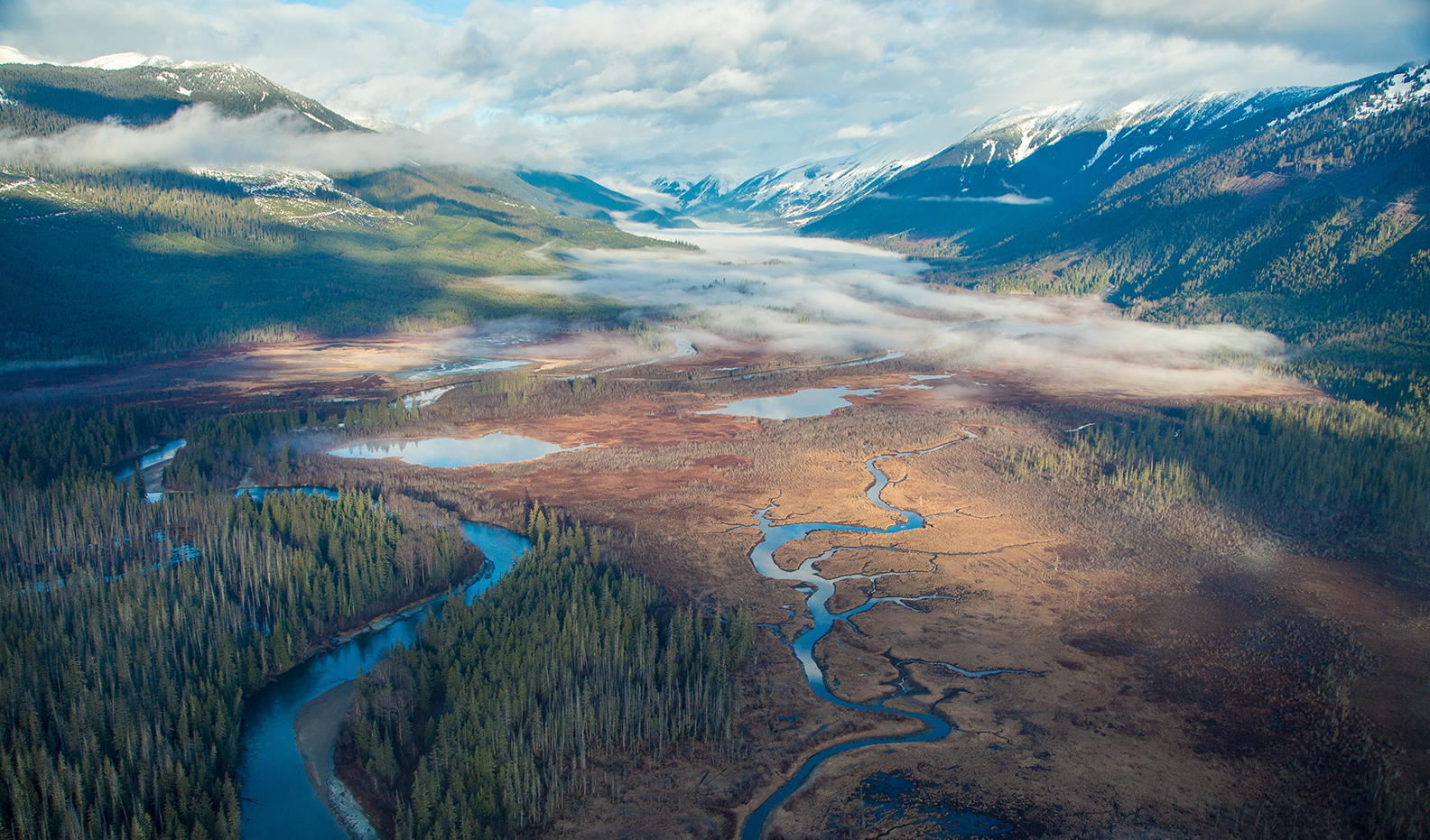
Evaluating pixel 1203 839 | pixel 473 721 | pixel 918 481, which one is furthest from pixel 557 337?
pixel 1203 839

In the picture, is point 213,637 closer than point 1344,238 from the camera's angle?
Yes

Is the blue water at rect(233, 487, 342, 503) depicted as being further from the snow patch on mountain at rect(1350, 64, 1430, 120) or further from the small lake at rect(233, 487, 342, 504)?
the snow patch on mountain at rect(1350, 64, 1430, 120)

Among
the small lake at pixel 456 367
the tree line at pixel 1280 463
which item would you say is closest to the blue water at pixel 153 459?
the small lake at pixel 456 367

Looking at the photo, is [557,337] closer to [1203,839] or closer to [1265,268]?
[1265,268]

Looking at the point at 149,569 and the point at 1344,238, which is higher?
the point at 1344,238

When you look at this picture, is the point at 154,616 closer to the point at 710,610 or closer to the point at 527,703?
the point at 527,703

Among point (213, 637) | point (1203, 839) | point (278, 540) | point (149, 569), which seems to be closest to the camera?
point (1203, 839)
